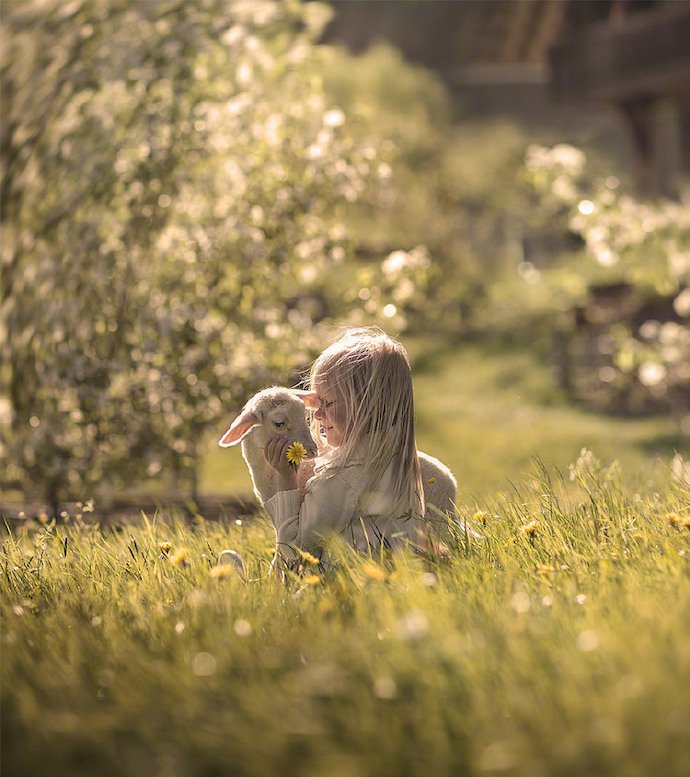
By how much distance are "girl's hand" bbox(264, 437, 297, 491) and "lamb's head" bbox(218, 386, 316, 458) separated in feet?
0.11

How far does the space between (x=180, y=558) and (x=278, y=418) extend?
0.53 meters

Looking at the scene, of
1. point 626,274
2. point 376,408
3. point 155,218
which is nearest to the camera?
point 376,408

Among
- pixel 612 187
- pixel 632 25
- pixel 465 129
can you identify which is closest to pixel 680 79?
pixel 632 25

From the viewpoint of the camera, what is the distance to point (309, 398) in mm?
3688

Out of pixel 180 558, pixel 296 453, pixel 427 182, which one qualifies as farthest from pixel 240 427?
pixel 427 182

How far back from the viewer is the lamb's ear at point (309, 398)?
3.67m

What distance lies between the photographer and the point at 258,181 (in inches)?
277

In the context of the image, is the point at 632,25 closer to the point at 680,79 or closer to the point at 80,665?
the point at 680,79

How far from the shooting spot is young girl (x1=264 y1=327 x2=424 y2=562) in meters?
3.56

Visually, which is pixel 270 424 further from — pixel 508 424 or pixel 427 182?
pixel 427 182

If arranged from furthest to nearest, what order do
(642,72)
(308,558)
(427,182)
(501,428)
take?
(427,182), (642,72), (501,428), (308,558)

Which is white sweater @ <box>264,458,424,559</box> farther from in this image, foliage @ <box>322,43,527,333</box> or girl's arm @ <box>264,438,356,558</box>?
foliage @ <box>322,43,527,333</box>

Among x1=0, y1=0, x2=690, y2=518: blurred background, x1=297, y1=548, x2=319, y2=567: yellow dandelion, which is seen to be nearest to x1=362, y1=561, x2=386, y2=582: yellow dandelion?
x1=297, y1=548, x2=319, y2=567: yellow dandelion

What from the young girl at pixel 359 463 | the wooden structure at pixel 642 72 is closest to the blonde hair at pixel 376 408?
the young girl at pixel 359 463
